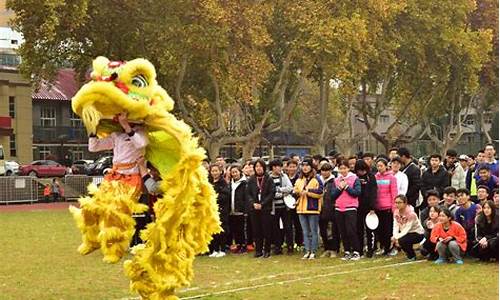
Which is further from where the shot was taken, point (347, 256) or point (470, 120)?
point (470, 120)

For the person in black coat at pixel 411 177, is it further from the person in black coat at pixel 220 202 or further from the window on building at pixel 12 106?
the window on building at pixel 12 106

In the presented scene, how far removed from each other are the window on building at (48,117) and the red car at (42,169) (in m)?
7.89

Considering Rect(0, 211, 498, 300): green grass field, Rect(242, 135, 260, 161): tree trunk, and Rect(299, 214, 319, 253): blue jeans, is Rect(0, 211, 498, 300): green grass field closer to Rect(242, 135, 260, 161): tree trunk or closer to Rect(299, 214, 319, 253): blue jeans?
Rect(299, 214, 319, 253): blue jeans

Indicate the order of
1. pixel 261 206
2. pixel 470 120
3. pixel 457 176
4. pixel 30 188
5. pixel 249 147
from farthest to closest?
1. pixel 470 120
2. pixel 249 147
3. pixel 30 188
4. pixel 457 176
5. pixel 261 206

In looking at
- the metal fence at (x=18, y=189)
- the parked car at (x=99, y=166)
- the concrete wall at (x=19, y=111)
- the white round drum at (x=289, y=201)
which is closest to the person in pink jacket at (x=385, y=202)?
the white round drum at (x=289, y=201)

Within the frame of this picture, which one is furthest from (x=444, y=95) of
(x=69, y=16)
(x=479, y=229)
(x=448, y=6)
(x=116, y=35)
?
(x=479, y=229)

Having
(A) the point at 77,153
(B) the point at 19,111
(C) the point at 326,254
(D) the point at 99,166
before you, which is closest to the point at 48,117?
(A) the point at 77,153

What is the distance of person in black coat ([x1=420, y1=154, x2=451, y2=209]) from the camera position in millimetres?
13016

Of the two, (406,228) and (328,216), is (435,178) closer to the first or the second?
(406,228)

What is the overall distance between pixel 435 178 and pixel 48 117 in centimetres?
4039

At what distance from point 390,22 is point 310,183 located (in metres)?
18.5

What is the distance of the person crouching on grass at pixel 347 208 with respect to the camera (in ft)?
39.4

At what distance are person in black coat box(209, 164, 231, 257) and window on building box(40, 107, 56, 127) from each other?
38483 millimetres

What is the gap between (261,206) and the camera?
12.6 metres
